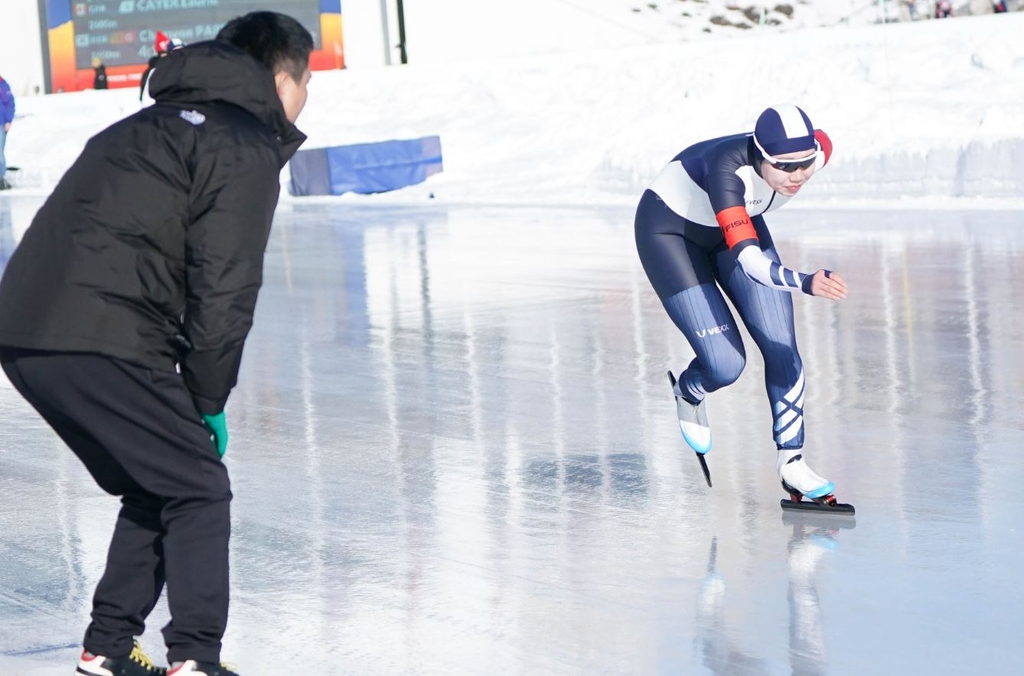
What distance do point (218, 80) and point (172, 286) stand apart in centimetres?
38

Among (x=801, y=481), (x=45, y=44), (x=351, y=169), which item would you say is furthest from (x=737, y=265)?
(x=45, y=44)

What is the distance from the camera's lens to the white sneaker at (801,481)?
14.8 ft

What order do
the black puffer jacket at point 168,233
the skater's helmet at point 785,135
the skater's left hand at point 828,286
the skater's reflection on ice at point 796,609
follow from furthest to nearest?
1. the skater's helmet at point 785,135
2. the skater's left hand at point 828,286
3. the skater's reflection on ice at point 796,609
4. the black puffer jacket at point 168,233

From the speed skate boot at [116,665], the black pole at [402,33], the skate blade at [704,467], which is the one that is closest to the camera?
the speed skate boot at [116,665]

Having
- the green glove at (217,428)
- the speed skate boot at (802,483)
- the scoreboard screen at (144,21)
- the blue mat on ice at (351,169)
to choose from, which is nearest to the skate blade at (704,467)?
the speed skate boot at (802,483)

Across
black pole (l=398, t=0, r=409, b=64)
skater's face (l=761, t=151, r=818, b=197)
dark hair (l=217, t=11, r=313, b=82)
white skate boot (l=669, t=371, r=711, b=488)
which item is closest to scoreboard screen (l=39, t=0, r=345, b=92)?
black pole (l=398, t=0, r=409, b=64)

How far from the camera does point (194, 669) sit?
283 cm

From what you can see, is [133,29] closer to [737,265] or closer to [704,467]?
[737,265]

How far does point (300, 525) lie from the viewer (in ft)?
14.7

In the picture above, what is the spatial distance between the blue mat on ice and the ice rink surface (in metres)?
12.6

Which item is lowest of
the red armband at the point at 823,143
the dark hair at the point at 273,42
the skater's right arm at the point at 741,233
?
the skater's right arm at the point at 741,233

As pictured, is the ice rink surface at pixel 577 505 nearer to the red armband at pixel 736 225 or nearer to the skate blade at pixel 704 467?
the skate blade at pixel 704 467

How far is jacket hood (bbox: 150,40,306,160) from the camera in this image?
273 cm

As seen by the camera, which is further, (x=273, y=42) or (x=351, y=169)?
(x=351, y=169)
